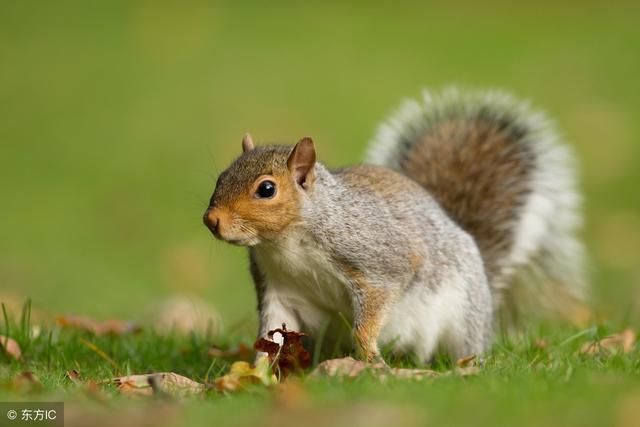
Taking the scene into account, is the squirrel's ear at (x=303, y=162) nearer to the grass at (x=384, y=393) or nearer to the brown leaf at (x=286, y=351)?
the brown leaf at (x=286, y=351)

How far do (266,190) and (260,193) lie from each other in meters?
0.02

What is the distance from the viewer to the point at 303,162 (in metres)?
3.69

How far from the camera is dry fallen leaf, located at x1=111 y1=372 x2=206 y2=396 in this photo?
3227 millimetres

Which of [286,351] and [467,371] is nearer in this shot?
[467,371]

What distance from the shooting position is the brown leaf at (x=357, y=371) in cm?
324

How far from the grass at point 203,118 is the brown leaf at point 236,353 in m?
0.06

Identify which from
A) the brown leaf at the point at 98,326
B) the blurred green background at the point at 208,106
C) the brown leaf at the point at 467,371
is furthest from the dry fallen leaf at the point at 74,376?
the blurred green background at the point at 208,106

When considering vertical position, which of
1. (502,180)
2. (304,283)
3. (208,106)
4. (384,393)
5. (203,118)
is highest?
(208,106)

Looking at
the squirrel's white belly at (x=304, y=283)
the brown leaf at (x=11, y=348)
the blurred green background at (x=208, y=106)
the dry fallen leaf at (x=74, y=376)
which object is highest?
the blurred green background at (x=208, y=106)

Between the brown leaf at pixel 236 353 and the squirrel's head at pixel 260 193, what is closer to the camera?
the squirrel's head at pixel 260 193

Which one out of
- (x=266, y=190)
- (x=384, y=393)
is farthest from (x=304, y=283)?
(x=384, y=393)

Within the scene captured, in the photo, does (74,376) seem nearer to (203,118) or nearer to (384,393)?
(384,393)

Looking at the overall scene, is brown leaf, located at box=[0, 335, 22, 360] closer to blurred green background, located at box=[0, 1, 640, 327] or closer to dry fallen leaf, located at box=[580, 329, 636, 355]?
dry fallen leaf, located at box=[580, 329, 636, 355]

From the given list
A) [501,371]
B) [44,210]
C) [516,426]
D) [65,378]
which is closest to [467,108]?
[501,371]
